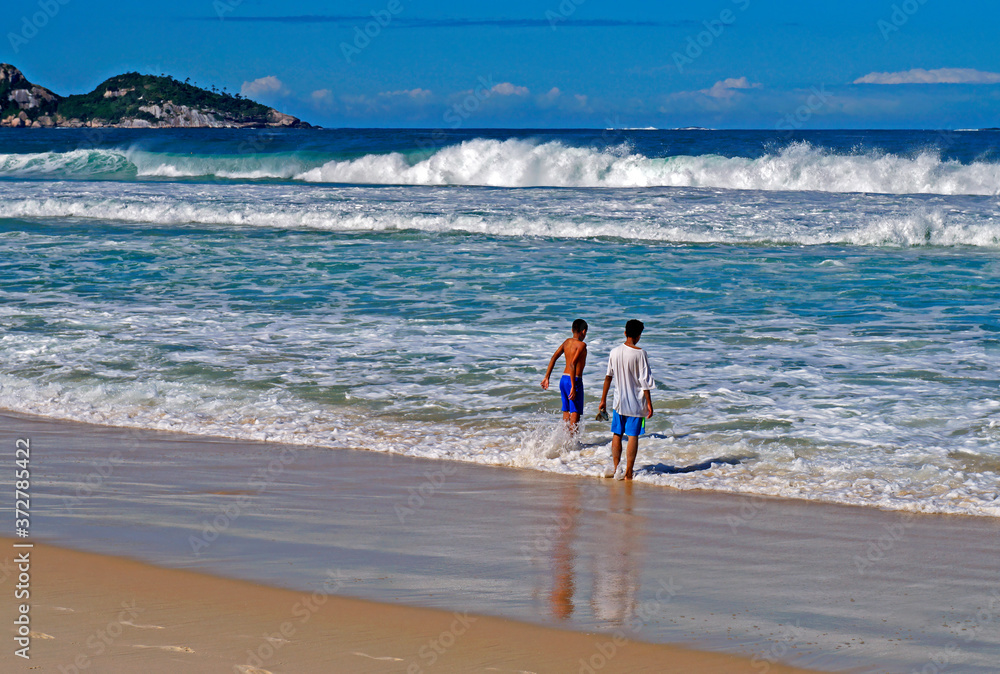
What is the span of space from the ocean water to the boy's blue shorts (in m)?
0.39

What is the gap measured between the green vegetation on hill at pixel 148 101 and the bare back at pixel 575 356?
143 m

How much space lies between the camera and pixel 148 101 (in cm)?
13925

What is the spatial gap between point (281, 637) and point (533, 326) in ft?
26.4

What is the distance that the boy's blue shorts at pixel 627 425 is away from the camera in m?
6.85

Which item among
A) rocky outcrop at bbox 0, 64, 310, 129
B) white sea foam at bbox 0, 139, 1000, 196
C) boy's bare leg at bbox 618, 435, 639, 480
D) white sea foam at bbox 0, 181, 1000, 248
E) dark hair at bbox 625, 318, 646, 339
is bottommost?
boy's bare leg at bbox 618, 435, 639, 480

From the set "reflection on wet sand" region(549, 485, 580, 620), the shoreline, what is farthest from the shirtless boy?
the shoreline

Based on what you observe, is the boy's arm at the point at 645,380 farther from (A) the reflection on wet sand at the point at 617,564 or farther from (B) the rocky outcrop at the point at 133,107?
(B) the rocky outcrop at the point at 133,107

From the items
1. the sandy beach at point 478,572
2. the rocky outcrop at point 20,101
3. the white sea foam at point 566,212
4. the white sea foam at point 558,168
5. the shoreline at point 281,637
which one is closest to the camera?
the shoreline at point 281,637

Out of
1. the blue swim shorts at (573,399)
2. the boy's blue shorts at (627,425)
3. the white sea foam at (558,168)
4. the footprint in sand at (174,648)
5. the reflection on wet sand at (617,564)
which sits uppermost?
the white sea foam at (558,168)

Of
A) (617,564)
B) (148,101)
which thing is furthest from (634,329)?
(148,101)

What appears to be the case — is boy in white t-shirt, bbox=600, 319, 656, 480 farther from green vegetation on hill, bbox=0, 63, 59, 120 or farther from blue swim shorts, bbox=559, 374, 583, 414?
green vegetation on hill, bbox=0, 63, 59, 120

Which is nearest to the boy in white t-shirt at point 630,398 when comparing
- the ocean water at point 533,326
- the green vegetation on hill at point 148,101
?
the ocean water at point 533,326

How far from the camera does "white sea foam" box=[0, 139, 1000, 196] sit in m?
32.3

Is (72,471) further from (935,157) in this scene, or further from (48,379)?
(935,157)
